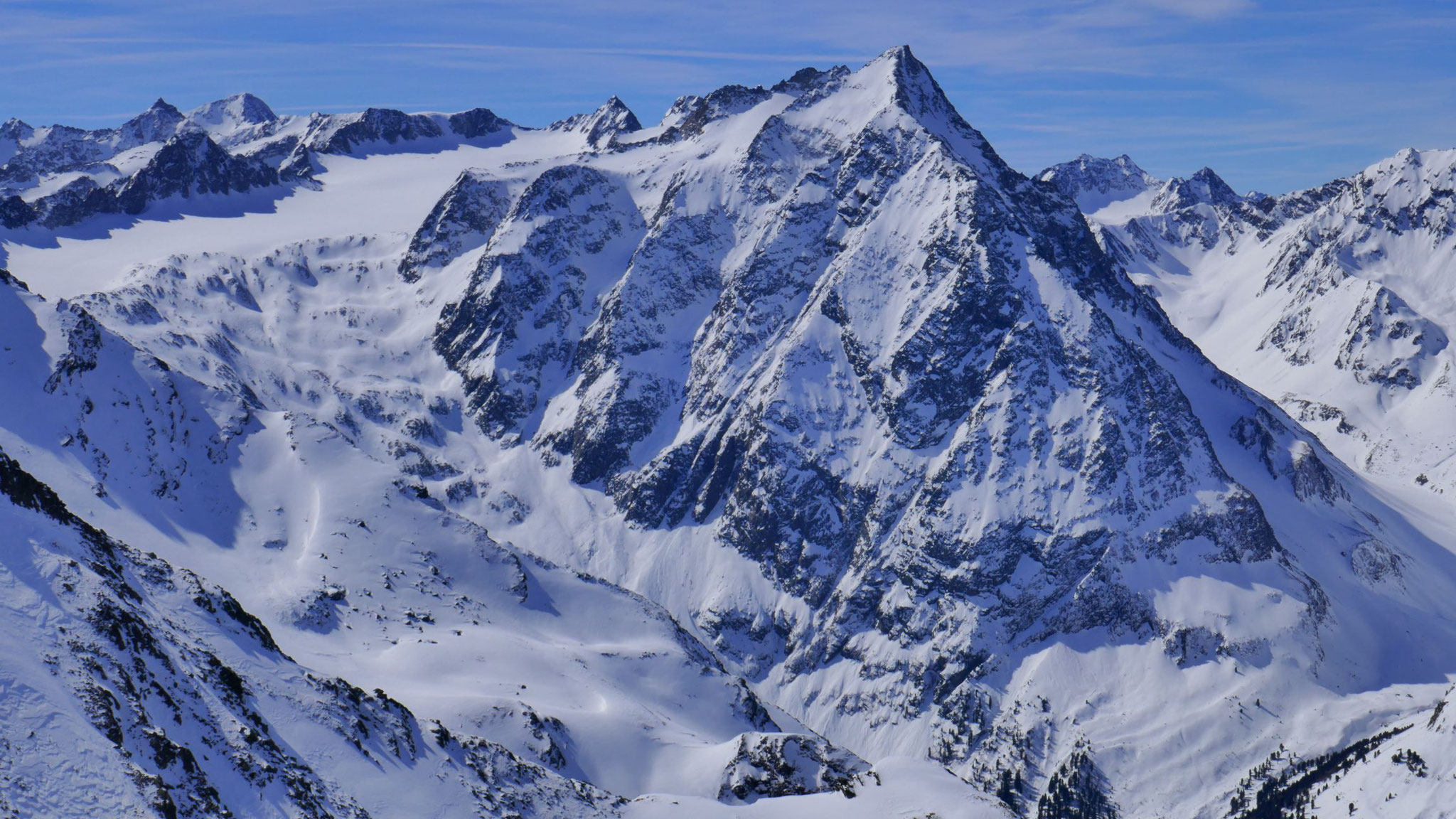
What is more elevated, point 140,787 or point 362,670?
point 140,787

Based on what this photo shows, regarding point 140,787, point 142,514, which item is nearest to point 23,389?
point 142,514

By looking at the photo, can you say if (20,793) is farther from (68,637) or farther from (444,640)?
(444,640)

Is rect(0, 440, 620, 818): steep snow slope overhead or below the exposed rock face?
overhead

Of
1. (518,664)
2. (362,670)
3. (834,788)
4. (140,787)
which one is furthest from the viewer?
(518,664)

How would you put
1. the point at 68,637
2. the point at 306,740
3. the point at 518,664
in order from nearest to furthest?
the point at 68,637, the point at 306,740, the point at 518,664

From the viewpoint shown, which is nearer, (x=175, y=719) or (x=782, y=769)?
(x=175, y=719)

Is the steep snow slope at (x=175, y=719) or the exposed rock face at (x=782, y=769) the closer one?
the steep snow slope at (x=175, y=719)

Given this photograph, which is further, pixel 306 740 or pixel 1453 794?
pixel 1453 794

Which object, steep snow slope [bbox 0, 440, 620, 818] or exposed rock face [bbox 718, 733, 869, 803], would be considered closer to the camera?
steep snow slope [bbox 0, 440, 620, 818]

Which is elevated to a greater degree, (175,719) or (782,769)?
(175,719)

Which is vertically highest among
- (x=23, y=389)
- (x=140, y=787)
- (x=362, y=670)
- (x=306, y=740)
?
(x=23, y=389)

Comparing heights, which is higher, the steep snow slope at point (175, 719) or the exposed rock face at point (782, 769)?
the steep snow slope at point (175, 719)
